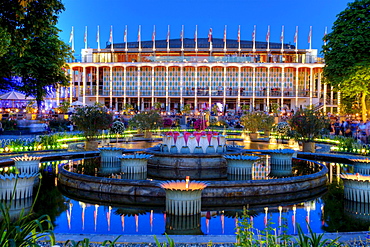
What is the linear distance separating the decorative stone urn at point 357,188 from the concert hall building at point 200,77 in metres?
66.3

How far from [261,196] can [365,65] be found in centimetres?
2686

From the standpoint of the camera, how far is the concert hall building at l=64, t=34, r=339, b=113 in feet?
252

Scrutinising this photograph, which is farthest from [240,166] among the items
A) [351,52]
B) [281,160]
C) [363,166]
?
[351,52]

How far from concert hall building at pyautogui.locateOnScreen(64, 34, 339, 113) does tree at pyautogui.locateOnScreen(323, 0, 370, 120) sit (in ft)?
128

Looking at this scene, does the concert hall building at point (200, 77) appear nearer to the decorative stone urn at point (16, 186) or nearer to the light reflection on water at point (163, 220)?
the decorative stone urn at point (16, 186)

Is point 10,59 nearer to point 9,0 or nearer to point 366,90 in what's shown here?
point 9,0

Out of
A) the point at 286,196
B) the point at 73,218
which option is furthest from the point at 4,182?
the point at 286,196

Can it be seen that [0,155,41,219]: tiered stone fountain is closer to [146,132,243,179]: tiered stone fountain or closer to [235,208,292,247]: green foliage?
[146,132,243,179]: tiered stone fountain

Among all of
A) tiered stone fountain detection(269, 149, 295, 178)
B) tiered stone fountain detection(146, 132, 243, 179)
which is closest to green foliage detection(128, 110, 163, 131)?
tiered stone fountain detection(146, 132, 243, 179)

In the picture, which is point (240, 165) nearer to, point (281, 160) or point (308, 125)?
point (281, 160)

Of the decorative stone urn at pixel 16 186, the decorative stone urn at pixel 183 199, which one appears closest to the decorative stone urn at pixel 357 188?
the decorative stone urn at pixel 183 199

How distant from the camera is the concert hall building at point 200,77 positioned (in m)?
76.8

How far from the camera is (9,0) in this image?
36.9 feet

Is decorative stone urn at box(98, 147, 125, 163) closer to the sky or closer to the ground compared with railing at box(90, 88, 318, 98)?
closer to the ground
